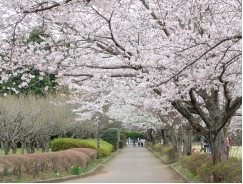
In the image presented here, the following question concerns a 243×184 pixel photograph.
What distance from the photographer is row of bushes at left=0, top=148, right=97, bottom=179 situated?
8641 millimetres

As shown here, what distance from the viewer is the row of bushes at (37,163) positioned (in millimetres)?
8641

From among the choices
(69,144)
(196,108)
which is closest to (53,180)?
(196,108)

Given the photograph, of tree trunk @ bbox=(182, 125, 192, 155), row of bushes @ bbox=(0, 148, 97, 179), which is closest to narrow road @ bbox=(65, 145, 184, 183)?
row of bushes @ bbox=(0, 148, 97, 179)

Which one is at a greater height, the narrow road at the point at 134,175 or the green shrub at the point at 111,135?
the green shrub at the point at 111,135

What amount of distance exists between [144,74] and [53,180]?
208 inches

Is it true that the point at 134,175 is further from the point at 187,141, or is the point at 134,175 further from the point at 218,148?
the point at 187,141

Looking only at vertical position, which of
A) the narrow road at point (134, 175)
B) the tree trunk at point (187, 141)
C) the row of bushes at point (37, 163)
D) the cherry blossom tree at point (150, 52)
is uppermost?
the cherry blossom tree at point (150, 52)

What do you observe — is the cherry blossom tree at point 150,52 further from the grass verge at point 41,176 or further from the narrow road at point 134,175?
the grass verge at point 41,176

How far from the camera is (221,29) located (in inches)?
248

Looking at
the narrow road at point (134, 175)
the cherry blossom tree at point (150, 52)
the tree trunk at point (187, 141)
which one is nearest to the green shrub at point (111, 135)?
the narrow road at point (134, 175)

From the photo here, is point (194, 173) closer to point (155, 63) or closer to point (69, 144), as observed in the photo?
point (155, 63)

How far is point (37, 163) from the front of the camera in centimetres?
981

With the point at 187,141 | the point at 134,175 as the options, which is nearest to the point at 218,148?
the point at 134,175

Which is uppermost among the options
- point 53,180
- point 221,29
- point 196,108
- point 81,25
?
point 81,25
